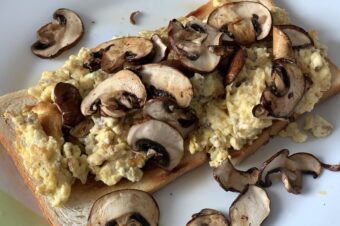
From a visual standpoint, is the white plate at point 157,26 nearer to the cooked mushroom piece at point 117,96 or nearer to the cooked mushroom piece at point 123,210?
the cooked mushroom piece at point 123,210

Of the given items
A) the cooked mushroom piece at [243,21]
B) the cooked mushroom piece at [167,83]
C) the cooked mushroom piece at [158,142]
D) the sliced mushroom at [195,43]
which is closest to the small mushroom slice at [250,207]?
the cooked mushroom piece at [158,142]

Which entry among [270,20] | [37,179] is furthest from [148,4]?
[37,179]

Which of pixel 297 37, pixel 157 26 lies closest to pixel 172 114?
pixel 297 37

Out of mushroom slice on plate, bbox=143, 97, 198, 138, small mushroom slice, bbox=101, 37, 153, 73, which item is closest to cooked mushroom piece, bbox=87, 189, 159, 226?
mushroom slice on plate, bbox=143, 97, 198, 138

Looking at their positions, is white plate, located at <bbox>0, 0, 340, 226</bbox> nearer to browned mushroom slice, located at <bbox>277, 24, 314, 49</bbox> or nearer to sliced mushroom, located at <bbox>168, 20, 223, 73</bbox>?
browned mushroom slice, located at <bbox>277, 24, 314, 49</bbox>

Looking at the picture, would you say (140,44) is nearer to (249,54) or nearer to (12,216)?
(249,54)

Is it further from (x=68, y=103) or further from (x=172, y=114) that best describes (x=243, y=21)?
(x=68, y=103)
